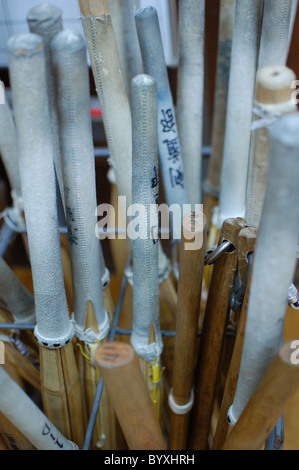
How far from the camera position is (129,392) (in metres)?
0.35

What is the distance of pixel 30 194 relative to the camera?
400 mm

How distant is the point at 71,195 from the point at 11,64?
0.44 feet

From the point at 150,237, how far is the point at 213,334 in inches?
5.1

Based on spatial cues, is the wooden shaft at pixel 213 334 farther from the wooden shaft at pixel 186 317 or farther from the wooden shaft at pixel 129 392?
the wooden shaft at pixel 129 392

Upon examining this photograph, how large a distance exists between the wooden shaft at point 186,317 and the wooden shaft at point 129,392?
0.11 metres

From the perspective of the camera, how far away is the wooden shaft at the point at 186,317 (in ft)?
1.38

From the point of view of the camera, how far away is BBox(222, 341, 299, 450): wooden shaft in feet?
1.10

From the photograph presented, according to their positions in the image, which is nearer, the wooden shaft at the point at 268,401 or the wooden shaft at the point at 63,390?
the wooden shaft at the point at 268,401

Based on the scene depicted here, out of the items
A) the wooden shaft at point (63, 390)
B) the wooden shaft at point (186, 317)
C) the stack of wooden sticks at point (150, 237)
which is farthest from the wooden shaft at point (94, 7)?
the wooden shaft at point (63, 390)

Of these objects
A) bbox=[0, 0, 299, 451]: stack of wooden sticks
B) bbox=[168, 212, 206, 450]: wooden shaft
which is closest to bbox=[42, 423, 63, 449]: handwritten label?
bbox=[0, 0, 299, 451]: stack of wooden sticks

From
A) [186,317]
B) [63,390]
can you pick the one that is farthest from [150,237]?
[63,390]

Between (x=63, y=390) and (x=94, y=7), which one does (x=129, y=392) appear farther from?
(x=94, y=7)

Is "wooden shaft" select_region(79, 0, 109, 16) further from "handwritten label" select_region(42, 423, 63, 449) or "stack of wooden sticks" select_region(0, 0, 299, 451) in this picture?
"handwritten label" select_region(42, 423, 63, 449)
